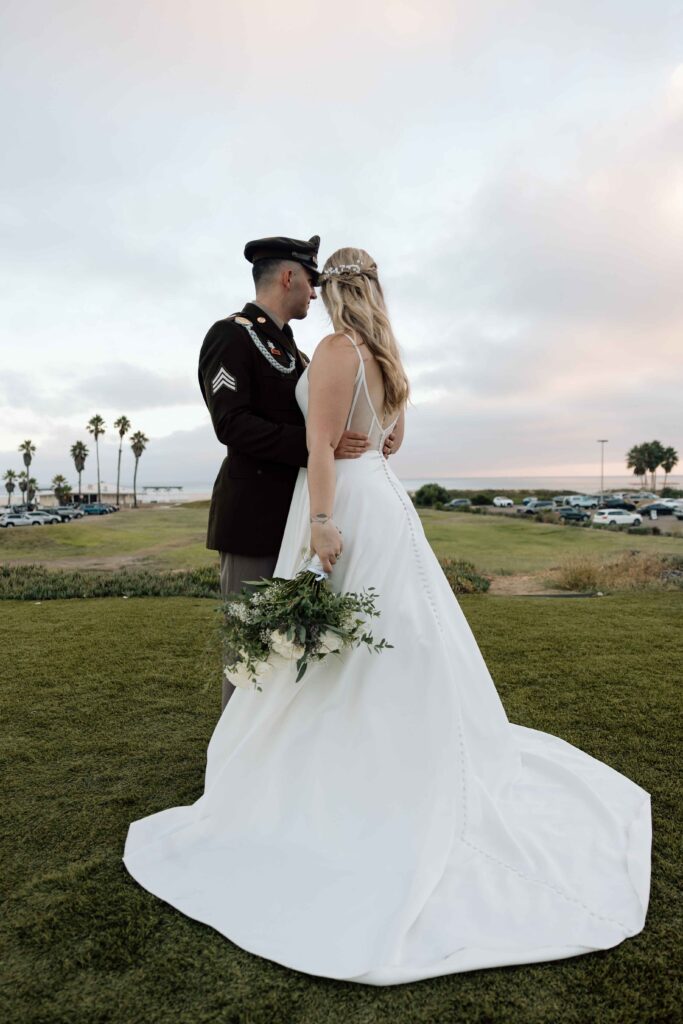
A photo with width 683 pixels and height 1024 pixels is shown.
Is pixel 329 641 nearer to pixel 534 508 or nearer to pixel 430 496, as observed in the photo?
pixel 430 496

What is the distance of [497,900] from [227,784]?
1.21m

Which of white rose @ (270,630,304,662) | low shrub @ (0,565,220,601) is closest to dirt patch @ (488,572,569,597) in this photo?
low shrub @ (0,565,220,601)

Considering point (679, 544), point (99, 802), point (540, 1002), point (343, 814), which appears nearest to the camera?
point (540, 1002)

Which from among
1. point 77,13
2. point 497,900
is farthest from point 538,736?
point 77,13

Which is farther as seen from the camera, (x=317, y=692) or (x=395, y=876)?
(x=317, y=692)

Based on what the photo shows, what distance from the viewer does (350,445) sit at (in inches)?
Answer: 109

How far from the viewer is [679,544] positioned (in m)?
18.6

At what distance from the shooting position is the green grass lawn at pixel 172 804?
1.95m

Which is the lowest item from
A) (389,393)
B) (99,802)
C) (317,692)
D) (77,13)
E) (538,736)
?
(99,802)

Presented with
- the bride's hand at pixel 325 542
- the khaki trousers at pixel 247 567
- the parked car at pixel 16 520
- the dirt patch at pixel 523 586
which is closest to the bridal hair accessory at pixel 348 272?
the bride's hand at pixel 325 542

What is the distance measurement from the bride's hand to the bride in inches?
0.5

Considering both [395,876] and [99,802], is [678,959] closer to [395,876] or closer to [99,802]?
[395,876]

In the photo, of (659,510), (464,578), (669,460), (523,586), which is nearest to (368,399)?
(464,578)

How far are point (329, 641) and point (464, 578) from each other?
9652 mm
